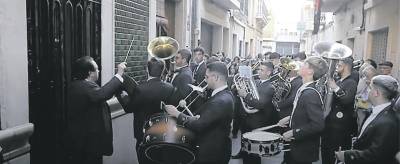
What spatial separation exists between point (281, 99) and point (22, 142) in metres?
3.72

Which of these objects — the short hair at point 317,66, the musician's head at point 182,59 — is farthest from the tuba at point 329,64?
the musician's head at point 182,59

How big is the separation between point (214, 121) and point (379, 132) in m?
1.35

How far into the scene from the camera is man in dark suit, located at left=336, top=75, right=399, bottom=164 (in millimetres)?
3178

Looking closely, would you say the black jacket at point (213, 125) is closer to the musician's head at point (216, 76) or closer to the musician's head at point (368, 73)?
the musician's head at point (216, 76)

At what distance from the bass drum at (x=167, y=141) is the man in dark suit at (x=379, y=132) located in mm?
1397

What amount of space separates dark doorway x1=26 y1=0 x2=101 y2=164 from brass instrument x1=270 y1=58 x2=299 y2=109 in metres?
2.90

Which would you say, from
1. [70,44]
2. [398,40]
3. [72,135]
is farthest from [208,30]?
[72,135]

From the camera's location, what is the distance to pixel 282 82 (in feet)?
21.0

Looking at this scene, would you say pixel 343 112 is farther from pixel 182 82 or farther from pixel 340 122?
pixel 182 82

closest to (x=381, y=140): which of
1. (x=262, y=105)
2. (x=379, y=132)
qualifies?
(x=379, y=132)

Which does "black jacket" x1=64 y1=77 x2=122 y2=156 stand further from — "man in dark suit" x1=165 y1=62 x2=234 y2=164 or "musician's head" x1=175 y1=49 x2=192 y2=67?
"musician's head" x1=175 y1=49 x2=192 y2=67

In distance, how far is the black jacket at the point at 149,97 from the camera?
179 inches

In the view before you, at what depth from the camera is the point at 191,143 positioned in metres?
3.62

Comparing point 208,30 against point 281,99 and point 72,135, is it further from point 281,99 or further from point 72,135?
point 72,135
